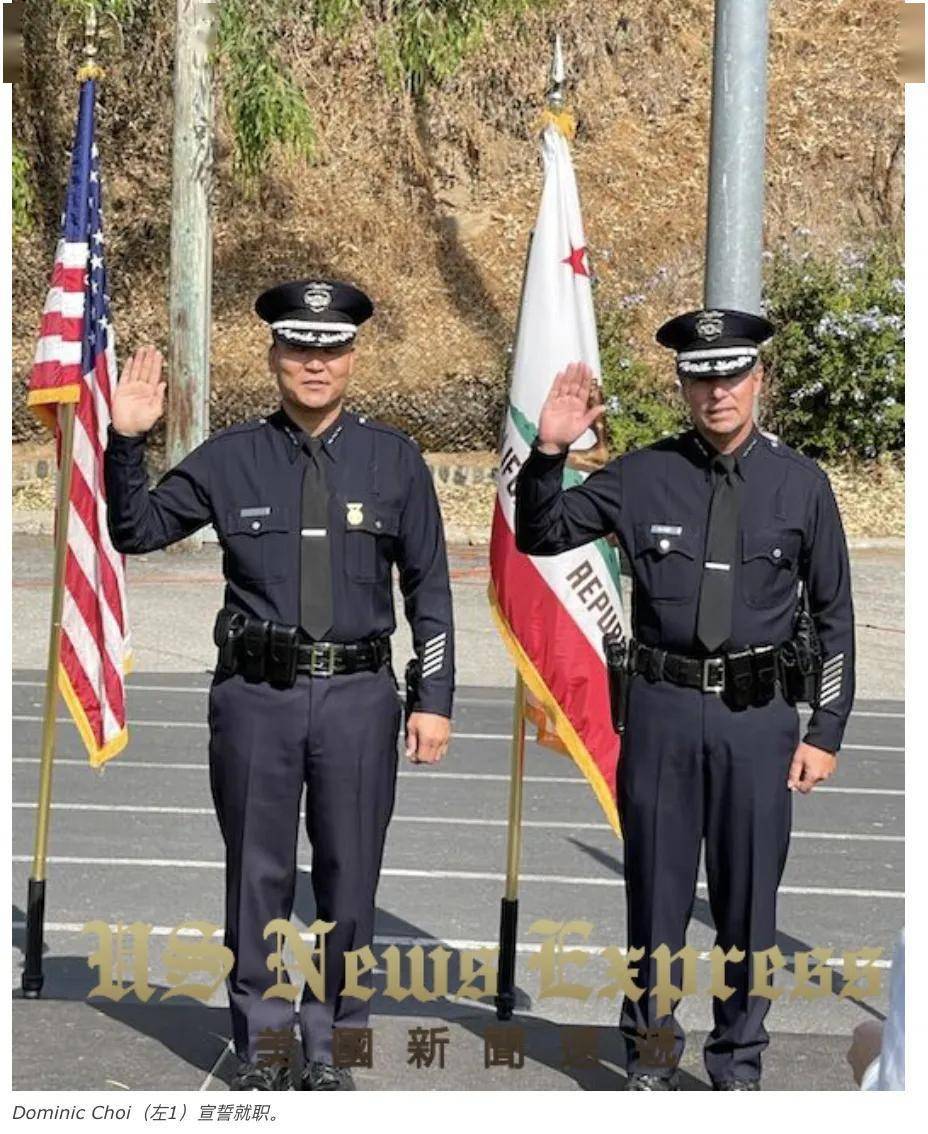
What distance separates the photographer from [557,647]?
23.1ft

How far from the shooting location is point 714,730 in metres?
5.86

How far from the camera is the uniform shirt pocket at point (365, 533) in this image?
5887mm

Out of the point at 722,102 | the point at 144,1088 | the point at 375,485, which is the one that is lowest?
the point at 144,1088

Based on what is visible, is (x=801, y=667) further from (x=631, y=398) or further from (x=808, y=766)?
(x=631, y=398)

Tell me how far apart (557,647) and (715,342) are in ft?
5.04

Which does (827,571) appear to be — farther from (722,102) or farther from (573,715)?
(722,102)

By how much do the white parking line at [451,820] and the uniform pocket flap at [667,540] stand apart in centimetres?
445

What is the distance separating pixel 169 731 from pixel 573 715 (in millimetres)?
5861

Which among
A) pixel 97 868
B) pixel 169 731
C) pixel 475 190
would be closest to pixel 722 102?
pixel 97 868

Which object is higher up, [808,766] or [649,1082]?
[808,766]

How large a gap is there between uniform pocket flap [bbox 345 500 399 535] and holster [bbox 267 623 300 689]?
0.32 m

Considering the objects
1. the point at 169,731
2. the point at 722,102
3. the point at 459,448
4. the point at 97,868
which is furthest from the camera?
the point at 459,448

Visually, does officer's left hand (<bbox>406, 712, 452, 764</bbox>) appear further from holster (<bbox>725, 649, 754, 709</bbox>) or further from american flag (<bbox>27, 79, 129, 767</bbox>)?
american flag (<bbox>27, 79, 129, 767</bbox>)

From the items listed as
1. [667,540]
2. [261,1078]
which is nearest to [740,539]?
[667,540]
